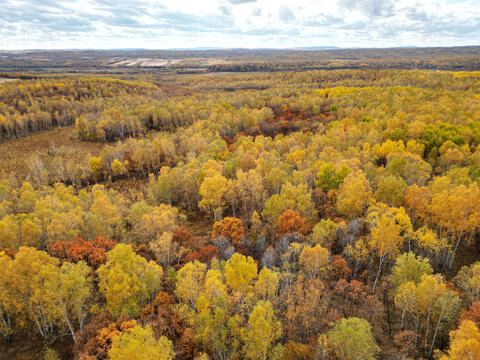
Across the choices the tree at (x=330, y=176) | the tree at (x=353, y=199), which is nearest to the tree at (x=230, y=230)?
the tree at (x=353, y=199)

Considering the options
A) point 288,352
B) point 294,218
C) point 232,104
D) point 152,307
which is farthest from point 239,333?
point 232,104

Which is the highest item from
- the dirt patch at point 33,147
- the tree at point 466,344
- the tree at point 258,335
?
the tree at point 466,344

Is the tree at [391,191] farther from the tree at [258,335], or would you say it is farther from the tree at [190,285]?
→ the tree at [190,285]

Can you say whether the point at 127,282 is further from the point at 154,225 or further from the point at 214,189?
the point at 214,189

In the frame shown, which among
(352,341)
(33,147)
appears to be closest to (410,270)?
(352,341)

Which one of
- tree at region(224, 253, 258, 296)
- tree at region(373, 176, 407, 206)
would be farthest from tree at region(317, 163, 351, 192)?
tree at region(224, 253, 258, 296)
